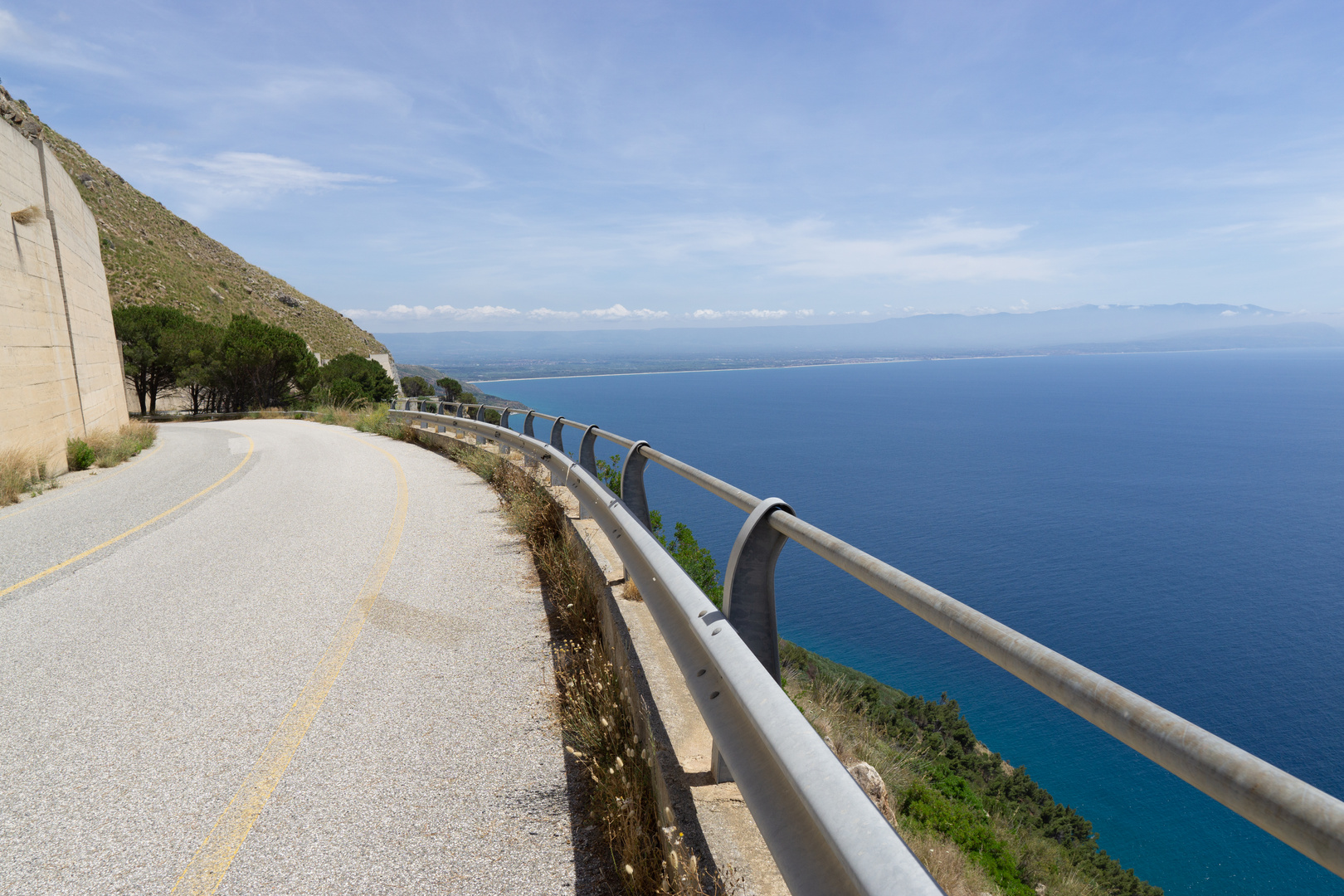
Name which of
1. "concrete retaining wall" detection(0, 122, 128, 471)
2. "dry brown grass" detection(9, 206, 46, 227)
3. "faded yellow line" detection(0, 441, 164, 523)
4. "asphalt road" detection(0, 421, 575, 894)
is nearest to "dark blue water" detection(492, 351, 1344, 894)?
"asphalt road" detection(0, 421, 575, 894)

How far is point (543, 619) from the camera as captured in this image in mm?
6109

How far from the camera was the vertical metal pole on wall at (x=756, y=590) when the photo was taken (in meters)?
2.80

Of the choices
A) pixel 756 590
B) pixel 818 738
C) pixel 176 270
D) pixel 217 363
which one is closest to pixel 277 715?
pixel 756 590

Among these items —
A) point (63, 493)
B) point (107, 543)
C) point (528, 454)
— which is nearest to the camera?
point (107, 543)

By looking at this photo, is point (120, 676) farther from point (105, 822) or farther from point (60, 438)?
point (60, 438)

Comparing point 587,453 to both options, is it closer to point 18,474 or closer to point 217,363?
point 18,474

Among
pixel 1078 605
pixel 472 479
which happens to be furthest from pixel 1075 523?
pixel 472 479

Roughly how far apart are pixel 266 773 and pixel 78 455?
16000 millimetres

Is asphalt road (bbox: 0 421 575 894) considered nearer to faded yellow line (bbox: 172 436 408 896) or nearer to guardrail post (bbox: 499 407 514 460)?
faded yellow line (bbox: 172 436 408 896)

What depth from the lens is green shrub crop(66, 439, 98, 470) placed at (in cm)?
1566

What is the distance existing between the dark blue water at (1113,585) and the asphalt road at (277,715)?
107ft

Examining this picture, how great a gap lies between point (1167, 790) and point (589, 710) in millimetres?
41256

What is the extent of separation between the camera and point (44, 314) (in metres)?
15.6

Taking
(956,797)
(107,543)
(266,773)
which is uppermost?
(107,543)
